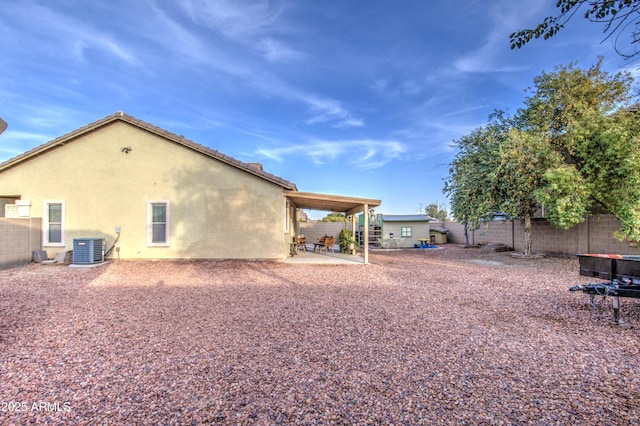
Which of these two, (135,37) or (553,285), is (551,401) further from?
(135,37)

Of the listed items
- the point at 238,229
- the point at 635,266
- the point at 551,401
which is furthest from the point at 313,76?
the point at 551,401

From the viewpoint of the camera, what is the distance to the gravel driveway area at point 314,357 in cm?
267

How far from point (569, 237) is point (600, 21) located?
14920mm

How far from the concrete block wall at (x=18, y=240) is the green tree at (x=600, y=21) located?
14601mm

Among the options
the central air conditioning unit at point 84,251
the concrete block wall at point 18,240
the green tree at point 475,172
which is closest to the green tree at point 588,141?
the green tree at point 475,172

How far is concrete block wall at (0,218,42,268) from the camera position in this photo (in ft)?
34.7

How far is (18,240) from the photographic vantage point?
11.2 metres

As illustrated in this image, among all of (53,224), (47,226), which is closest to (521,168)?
(53,224)

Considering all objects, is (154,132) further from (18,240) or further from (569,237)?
(569,237)

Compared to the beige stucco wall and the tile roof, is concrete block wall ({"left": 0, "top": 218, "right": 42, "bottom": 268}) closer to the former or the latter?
the beige stucco wall

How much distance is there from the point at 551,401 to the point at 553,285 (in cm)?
683

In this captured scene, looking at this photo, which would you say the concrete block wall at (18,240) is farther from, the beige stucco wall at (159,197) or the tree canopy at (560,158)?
the tree canopy at (560,158)

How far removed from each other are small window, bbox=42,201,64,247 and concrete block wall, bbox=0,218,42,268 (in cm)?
21

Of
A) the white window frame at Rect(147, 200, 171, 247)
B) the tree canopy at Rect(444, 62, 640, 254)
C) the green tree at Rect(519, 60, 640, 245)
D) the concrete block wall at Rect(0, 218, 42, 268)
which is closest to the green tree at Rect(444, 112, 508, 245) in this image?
the tree canopy at Rect(444, 62, 640, 254)
